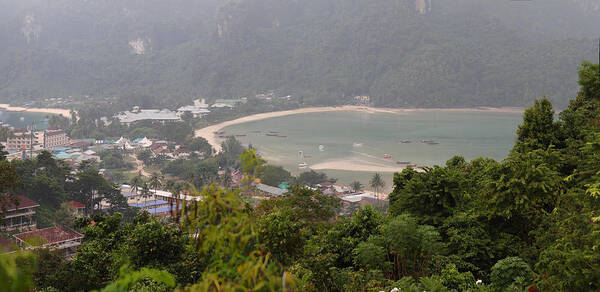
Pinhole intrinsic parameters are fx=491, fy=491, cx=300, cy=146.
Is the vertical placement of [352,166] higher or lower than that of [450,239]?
lower

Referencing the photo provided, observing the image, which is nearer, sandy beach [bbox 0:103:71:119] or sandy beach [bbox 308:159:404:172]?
sandy beach [bbox 308:159:404:172]

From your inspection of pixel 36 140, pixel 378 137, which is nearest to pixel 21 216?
pixel 36 140

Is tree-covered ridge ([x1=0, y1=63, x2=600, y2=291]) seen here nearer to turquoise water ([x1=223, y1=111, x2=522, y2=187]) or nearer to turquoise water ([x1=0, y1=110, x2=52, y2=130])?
turquoise water ([x1=223, y1=111, x2=522, y2=187])

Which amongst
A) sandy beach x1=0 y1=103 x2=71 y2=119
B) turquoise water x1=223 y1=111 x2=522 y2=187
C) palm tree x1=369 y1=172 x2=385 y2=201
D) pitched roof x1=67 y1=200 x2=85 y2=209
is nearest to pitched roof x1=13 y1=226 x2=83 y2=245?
pitched roof x1=67 y1=200 x2=85 y2=209

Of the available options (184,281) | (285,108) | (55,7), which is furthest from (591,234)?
(55,7)

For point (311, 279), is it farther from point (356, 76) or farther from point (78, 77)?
point (78, 77)

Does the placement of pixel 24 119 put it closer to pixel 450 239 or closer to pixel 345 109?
pixel 345 109
